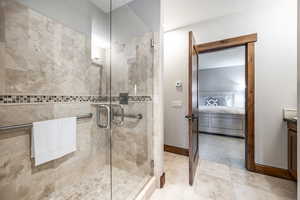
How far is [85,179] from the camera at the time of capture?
1603 millimetres

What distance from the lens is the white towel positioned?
3.75ft

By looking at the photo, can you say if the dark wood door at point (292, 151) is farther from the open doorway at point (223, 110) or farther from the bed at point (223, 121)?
the bed at point (223, 121)

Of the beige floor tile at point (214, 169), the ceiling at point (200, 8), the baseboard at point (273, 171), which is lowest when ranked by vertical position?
the beige floor tile at point (214, 169)

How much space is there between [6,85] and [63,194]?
1204 millimetres

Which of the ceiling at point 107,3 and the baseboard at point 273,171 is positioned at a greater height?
the ceiling at point 107,3

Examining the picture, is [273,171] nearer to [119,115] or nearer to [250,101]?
[250,101]

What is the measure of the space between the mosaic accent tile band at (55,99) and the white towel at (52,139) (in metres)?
0.22

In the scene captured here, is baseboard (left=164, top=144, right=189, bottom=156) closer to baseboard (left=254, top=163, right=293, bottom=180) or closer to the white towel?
baseboard (left=254, top=163, right=293, bottom=180)

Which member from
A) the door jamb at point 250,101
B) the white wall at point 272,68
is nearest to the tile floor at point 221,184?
the door jamb at point 250,101

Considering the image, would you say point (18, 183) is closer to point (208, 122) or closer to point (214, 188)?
point (214, 188)

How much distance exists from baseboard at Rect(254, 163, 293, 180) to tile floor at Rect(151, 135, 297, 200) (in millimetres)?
73

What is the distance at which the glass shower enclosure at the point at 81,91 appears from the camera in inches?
42.4

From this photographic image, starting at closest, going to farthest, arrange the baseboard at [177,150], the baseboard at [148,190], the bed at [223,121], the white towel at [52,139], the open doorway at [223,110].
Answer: the white towel at [52,139] < the baseboard at [148,190] < the baseboard at [177,150] < the open doorway at [223,110] < the bed at [223,121]

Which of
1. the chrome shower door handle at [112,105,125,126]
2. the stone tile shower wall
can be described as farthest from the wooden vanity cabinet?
the stone tile shower wall
